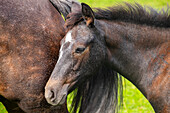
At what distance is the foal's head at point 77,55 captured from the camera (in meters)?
2.70

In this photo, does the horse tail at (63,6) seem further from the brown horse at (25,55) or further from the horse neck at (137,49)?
the horse neck at (137,49)

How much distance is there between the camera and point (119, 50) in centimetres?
319

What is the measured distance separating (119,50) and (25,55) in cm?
118

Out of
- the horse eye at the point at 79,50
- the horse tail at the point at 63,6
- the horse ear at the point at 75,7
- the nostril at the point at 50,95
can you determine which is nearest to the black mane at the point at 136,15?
the horse ear at the point at 75,7

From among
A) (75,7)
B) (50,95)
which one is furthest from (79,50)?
(75,7)

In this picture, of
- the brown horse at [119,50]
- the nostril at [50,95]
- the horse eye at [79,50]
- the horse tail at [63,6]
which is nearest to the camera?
the nostril at [50,95]

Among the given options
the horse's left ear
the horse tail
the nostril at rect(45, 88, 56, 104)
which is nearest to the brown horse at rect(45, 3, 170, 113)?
the horse's left ear

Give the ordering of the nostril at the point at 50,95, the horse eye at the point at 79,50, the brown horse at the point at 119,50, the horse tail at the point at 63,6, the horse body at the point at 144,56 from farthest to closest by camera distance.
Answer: the horse tail at the point at 63,6
the horse body at the point at 144,56
the brown horse at the point at 119,50
the horse eye at the point at 79,50
the nostril at the point at 50,95

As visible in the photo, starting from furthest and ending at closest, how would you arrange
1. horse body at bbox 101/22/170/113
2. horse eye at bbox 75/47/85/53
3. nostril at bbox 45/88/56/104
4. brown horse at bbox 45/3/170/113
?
horse body at bbox 101/22/170/113
brown horse at bbox 45/3/170/113
horse eye at bbox 75/47/85/53
nostril at bbox 45/88/56/104

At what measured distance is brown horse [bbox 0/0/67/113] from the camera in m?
2.71

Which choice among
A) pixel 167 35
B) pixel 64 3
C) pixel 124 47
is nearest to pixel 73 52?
pixel 124 47

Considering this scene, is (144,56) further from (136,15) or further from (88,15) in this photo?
(88,15)

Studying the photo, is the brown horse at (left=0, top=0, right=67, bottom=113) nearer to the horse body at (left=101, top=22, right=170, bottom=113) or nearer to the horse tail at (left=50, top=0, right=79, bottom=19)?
the horse tail at (left=50, top=0, right=79, bottom=19)

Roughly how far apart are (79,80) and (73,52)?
37 centimetres
